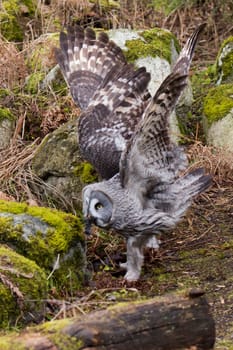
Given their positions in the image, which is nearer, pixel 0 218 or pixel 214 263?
pixel 0 218

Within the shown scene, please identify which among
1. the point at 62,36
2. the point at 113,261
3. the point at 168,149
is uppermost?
the point at 62,36

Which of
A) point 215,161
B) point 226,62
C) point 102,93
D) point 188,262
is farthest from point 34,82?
point 188,262

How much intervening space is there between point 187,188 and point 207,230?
0.80 meters

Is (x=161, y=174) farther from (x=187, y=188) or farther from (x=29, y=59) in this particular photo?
(x=29, y=59)

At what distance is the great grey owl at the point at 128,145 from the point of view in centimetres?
559

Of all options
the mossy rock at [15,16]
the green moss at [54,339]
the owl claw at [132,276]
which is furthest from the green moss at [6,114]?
the green moss at [54,339]

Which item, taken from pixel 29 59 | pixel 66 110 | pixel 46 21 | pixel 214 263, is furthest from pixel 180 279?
pixel 46 21

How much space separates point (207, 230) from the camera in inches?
275

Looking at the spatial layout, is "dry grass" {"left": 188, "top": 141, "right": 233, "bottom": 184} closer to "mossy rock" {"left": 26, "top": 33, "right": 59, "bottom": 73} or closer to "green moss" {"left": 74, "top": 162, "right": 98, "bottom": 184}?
"green moss" {"left": 74, "top": 162, "right": 98, "bottom": 184}

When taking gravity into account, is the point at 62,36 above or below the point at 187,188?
above

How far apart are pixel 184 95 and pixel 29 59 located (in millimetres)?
1846

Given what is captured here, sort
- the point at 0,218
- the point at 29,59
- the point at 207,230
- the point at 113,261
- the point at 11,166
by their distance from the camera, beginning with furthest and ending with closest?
the point at 29,59 < the point at 11,166 < the point at 207,230 < the point at 113,261 < the point at 0,218

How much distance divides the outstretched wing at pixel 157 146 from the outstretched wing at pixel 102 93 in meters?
0.30

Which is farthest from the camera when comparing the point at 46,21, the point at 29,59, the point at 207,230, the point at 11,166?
the point at 46,21
